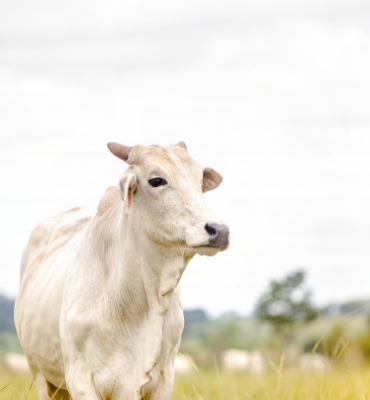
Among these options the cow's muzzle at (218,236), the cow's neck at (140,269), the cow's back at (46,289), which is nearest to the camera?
the cow's muzzle at (218,236)

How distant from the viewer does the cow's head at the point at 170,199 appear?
17.2ft

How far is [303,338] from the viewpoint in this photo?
44.2m

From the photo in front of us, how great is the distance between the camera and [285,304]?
41156 mm

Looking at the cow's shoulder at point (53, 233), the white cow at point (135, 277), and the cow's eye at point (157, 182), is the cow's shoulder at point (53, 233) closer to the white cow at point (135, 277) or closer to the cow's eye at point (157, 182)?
the white cow at point (135, 277)

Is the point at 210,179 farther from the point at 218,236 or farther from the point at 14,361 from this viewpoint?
the point at 14,361

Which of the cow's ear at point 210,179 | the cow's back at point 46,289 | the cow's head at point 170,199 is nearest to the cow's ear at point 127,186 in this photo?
the cow's head at point 170,199

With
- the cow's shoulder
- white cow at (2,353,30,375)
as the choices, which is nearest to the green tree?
white cow at (2,353,30,375)

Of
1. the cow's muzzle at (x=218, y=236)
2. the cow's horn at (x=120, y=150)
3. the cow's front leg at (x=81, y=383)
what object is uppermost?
the cow's horn at (x=120, y=150)

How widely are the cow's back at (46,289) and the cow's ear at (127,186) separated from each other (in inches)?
55.6

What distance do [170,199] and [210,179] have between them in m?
0.70

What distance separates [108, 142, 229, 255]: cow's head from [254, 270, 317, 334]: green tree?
3455cm

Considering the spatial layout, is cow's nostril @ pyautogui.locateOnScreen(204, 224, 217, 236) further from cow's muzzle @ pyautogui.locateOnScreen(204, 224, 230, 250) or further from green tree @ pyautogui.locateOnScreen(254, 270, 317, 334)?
green tree @ pyautogui.locateOnScreen(254, 270, 317, 334)

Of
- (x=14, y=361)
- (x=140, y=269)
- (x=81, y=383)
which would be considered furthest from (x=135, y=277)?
(x=14, y=361)

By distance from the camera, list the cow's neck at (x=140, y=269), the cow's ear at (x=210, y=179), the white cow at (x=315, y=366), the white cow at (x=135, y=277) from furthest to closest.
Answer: the cow's ear at (x=210, y=179), the cow's neck at (x=140, y=269), the white cow at (x=135, y=277), the white cow at (x=315, y=366)
